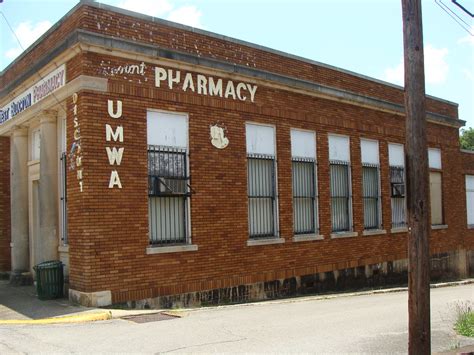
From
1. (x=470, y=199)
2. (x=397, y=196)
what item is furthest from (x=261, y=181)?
(x=470, y=199)

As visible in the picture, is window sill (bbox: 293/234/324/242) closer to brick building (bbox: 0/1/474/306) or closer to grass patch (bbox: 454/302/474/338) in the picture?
brick building (bbox: 0/1/474/306)

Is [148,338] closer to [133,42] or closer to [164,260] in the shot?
[164,260]

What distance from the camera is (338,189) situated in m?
16.8

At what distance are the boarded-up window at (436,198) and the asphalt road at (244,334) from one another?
1050 cm

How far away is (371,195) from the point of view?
1812cm

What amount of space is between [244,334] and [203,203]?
14.9 ft

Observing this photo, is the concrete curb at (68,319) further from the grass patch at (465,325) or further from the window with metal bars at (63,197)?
the grass patch at (465,325)

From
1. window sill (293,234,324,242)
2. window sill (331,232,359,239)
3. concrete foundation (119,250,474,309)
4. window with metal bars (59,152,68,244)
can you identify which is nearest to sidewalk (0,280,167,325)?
concrete foundation (119,250,474,309)

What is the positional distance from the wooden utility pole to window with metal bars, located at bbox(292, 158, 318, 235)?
802 cm

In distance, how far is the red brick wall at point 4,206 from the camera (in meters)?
16.3

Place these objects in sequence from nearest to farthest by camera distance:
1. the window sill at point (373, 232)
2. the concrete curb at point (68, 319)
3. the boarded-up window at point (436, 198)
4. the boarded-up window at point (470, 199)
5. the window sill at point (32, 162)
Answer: the concrete curb at point (68, 319)
the window sill at point (32, 162)
the window sill at point (373, 232)
the boarded-up window at point (436, 198)
the boarded-up window at point (470, 199)

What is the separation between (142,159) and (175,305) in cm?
327

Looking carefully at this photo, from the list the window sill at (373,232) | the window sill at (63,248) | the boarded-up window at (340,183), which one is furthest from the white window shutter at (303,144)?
the window sill at (63,248)

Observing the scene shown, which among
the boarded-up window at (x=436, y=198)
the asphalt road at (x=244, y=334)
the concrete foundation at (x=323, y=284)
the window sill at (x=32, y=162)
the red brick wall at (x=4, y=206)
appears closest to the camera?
the asphalt road at (x=244, y=334)
